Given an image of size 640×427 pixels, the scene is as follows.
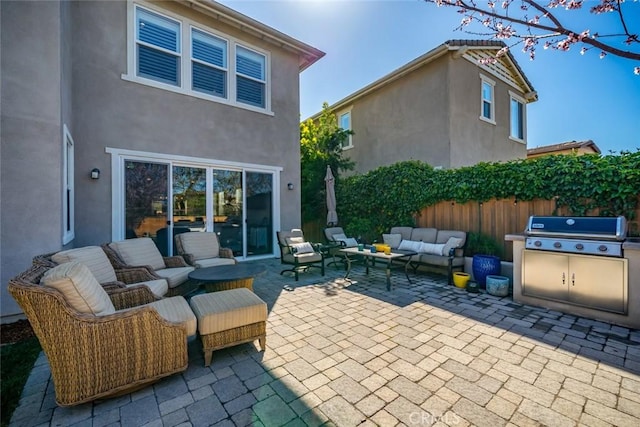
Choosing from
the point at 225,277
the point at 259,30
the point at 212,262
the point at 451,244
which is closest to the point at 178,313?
the point at 225,277

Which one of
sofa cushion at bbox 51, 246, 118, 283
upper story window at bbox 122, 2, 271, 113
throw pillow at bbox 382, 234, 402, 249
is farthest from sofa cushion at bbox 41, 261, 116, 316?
throw pillow at bbox 382, 234, 402, 249

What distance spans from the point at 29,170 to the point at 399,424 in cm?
519

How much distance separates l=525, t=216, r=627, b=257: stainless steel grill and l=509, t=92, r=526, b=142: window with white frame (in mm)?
9001

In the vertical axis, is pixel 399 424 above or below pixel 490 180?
below


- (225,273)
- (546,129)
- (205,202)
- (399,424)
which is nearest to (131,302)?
(225,273)

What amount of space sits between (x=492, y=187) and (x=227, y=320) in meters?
5.70

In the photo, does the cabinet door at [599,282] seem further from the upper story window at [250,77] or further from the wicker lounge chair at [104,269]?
the upper story window at [250,77]

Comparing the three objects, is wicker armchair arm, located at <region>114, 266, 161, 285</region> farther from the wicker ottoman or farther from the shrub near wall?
the shrub near wall

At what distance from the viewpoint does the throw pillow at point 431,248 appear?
19.8 ft

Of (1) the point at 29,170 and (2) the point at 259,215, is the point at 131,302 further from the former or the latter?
(2) the point at 259,215

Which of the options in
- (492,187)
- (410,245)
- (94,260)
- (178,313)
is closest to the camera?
(178,313)

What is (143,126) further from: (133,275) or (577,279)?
(577,279)

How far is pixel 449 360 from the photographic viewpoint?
9.15 ft

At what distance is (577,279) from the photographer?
13.1ft
